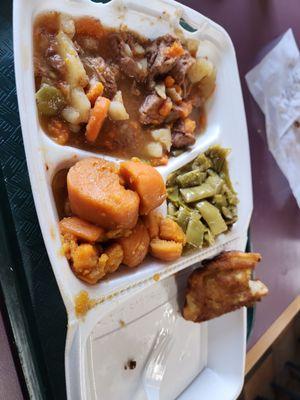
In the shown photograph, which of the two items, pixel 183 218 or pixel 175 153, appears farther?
pixel 175 153

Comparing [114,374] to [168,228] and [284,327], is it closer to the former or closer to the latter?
[168,228]

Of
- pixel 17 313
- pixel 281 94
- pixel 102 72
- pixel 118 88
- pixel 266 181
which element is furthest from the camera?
pixel 266 181

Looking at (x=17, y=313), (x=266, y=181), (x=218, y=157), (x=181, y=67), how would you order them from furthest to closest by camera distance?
(x=266, y=181), (x=218, y=157), (x=181, y=67), (x=17, y=313)

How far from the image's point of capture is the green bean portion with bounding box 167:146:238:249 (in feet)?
6.45

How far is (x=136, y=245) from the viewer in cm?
173

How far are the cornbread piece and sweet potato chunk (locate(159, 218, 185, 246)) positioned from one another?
31 centimetres

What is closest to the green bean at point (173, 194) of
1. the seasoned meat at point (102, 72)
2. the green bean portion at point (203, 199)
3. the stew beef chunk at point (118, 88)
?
the green bean portion at point (203, 199)

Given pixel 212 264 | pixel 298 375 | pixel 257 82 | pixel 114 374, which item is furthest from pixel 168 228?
pixel 298 375

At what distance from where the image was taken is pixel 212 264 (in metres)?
2.11

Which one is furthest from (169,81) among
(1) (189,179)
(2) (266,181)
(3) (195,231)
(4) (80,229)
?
(2) (266,181)

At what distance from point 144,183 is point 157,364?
2.98 feet

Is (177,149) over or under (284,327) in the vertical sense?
over

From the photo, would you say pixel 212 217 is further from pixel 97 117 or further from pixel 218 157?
pixel 97 117

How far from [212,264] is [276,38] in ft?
5.31
